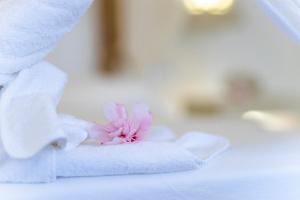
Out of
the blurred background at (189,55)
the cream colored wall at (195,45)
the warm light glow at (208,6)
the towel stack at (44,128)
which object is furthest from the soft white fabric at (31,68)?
the warm light glow at (208,6)

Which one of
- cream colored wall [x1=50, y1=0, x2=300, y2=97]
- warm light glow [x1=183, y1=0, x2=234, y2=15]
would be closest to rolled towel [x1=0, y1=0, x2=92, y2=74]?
cream colored wall [x1=50, y1=0, x2=300, y2=97]

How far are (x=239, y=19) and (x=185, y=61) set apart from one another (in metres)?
0.42

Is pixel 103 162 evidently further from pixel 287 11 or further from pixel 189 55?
pixel 189 55

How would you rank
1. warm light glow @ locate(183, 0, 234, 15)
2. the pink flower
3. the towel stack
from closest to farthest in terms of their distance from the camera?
1. the towel stack
2. the pink flower
3. warm light glow @ locate(183, 0, 234, 15)

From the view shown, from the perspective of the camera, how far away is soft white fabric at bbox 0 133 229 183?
596 millimetres

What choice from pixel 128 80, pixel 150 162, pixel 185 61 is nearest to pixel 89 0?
pixel 150 162

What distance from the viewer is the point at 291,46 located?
9.37 feet

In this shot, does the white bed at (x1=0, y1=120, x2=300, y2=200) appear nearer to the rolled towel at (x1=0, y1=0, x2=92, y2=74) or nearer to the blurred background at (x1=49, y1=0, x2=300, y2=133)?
the rolled towel at (x1=0, y1=0, x2=92, y2=74)

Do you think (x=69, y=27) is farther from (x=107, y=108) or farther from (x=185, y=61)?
(x=185, y=61)

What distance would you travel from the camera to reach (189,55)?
2.93 metres

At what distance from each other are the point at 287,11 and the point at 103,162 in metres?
0.36

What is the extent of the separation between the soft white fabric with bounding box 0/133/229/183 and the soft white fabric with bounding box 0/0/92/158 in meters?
0.03

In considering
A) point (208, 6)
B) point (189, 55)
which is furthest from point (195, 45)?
point (208, 6)

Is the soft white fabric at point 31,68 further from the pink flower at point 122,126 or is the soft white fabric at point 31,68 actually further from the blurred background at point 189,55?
the blurred background at point 189,55
